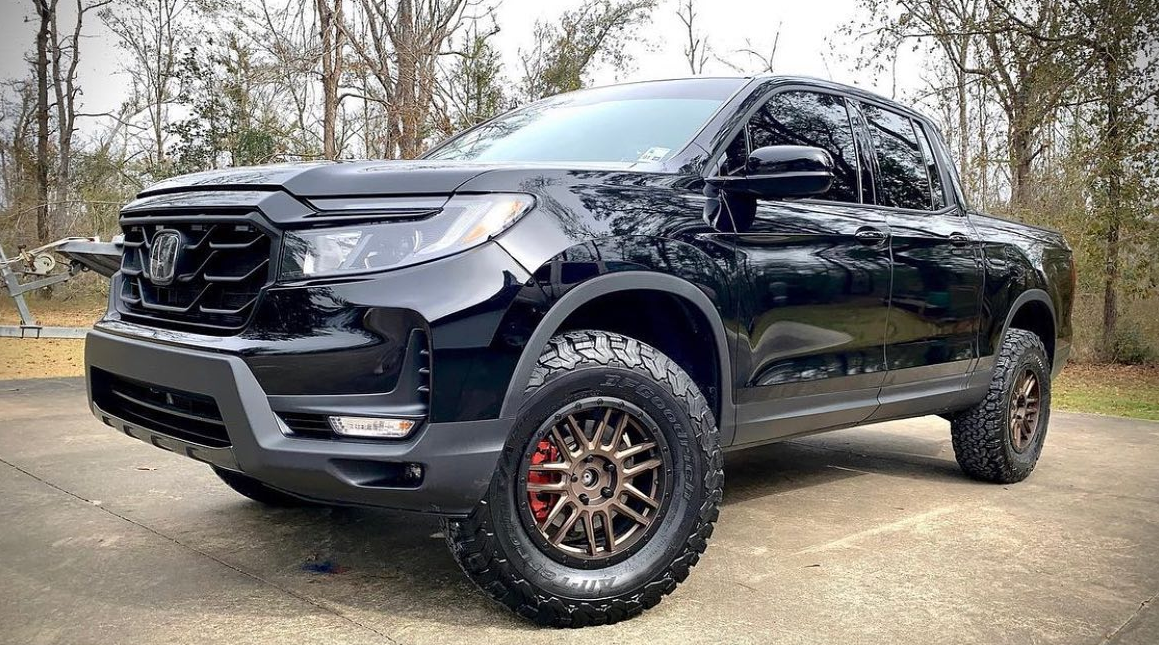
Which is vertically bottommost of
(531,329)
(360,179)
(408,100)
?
(531,329)

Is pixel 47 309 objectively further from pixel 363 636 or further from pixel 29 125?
pixel 363 636

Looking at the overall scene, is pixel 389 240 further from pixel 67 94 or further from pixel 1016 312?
pixel 67 94

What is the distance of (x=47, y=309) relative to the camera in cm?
2073

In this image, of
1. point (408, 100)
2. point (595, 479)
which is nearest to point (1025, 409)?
point (595, 479)

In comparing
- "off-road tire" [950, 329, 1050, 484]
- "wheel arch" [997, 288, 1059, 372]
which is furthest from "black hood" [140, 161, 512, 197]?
"wheel arch" [997, 288, 1059, 372]

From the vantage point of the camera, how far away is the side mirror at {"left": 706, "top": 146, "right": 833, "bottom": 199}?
10.3ft

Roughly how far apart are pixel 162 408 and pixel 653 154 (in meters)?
1.83

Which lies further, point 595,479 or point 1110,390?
point 1110,390

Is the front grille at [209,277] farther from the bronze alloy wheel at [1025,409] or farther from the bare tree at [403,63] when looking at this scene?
the bare tree at [403,63]

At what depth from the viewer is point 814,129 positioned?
3.97 m

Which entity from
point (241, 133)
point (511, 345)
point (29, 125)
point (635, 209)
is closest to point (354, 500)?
point (511, 345)

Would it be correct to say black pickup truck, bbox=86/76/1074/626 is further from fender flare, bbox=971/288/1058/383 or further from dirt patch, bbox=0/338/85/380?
dirt patch, bbox=0/338/85/380

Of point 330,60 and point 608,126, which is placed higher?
point 330,60

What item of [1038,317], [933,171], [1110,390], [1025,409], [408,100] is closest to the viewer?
[933,171]
